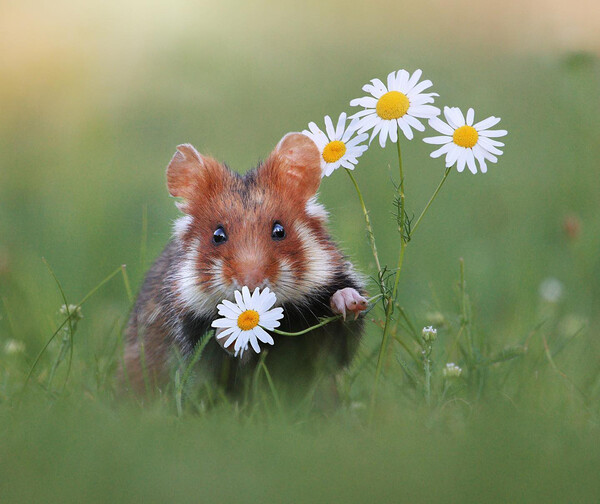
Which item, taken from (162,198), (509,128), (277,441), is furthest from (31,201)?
(277,441)

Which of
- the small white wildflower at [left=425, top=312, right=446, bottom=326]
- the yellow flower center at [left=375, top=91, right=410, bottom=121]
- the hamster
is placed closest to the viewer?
the yellow flower center at [left=375, top=91, right=410, bottom=121]

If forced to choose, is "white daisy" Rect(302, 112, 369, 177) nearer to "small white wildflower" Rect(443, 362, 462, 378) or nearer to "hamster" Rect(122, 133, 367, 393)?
"hamster" Rect(122, 133, 367, 393)

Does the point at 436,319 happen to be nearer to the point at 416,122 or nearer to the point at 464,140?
the point at 464,140

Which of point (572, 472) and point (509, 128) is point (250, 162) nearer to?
point (509, 128)

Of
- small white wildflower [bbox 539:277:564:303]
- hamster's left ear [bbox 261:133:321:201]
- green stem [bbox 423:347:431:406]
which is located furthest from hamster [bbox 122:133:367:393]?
small white wildflower [bbox 539:277:564:303]

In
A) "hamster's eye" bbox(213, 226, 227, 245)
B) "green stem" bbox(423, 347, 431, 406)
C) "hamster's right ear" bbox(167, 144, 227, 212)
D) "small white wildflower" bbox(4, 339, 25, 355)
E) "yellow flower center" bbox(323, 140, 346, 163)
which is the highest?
"yellow flower center" bbox(323, 140, 346, 163)

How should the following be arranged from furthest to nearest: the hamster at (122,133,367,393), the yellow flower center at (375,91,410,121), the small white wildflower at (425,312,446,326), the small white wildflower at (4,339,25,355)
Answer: the small white wildflower at (4,339,25,355) → the small white wildflower at (425,312,446,326) → the hamster at (122,133,367,393) → the yellow flower center at (375,91,410,121)

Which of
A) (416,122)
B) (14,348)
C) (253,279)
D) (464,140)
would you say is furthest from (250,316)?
(14,348)
